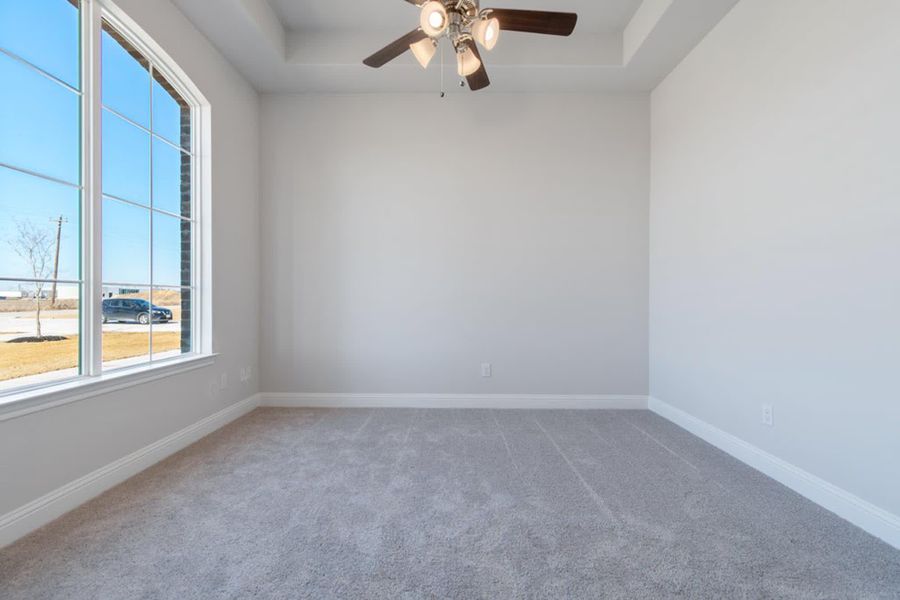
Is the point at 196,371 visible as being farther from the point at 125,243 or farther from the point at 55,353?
the point at 125,243

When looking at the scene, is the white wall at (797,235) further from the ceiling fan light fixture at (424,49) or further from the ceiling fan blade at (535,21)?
the ceiling fan light fixture at (424,49)

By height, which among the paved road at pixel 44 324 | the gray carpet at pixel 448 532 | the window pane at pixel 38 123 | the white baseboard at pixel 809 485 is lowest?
the gray carpet at pixel 448 532

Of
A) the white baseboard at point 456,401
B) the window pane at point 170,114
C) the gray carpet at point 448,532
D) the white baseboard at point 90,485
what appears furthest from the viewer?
the white baseboard at point 456,401

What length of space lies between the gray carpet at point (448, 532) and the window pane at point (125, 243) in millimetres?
1192

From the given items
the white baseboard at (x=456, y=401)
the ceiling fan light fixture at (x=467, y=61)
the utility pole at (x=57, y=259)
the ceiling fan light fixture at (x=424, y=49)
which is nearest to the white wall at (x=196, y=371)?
the white baseboard at (x=456, y=401)

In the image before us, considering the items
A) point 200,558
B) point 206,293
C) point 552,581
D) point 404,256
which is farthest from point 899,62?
point 206,293

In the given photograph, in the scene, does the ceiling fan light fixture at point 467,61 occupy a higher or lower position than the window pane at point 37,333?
higher

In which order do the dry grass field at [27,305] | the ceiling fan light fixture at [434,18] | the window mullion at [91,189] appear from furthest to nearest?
the window mullion at [91,189] < the ceiling fan light fixture at [434,18] < the dry grass field at [27,305]

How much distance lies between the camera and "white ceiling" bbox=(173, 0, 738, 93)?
2713 millimetres

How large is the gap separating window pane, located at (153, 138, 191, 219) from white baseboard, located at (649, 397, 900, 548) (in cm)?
415

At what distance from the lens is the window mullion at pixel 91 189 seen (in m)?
2.00

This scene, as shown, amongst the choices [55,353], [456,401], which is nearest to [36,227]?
[55,353]

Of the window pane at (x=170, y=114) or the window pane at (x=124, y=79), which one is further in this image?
the window pane at (x=170, y=114)

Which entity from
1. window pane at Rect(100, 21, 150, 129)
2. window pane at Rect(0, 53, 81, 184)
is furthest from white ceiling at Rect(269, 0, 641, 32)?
window pane at Rect(0, 53, 81, 184)
